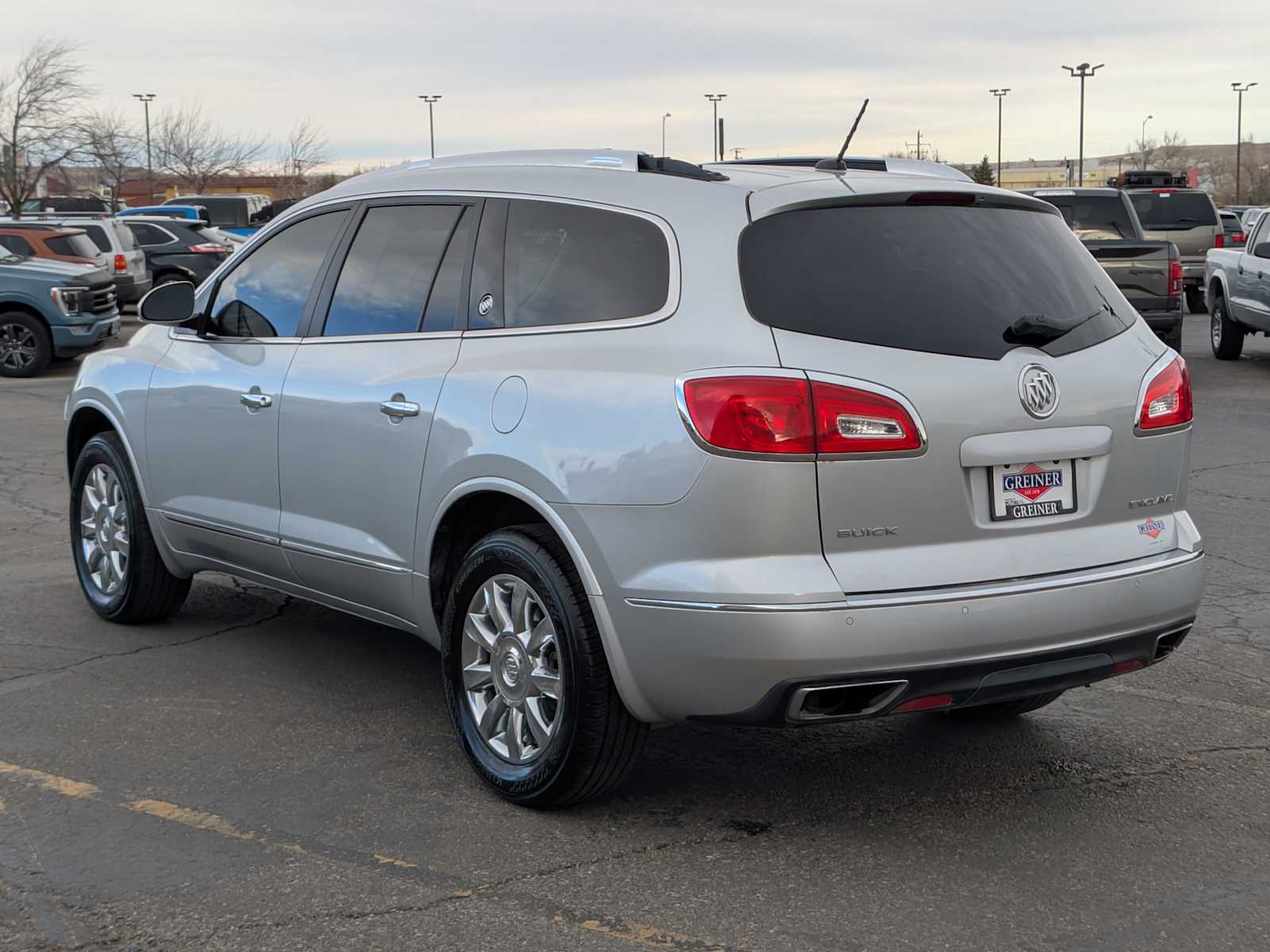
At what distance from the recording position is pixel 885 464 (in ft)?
12.1

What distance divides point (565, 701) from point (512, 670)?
31 centimetres

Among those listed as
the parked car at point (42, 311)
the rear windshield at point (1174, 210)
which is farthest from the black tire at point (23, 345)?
the rear windshield at point (1174, 210)

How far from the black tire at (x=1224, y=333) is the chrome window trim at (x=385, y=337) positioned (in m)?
15.3

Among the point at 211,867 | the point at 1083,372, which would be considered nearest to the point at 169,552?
the point at 211,867

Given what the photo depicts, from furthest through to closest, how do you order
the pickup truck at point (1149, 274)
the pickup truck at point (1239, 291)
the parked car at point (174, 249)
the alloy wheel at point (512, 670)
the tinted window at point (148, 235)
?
the tinted window at point (148, 235) → the parked car at point (174, 249) → the pickup truck at point (1239, 291) → the pickup truck at point (1149, 274) → the alloy wheel at point (512, 670)

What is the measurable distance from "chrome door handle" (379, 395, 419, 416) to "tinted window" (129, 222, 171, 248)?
2336cm

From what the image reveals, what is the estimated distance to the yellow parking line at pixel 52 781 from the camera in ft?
14.5

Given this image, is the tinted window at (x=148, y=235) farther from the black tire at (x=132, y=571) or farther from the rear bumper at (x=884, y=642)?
the rear bumper at (x=884, y=642)

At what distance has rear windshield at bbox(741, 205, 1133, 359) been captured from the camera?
3836 millimetres

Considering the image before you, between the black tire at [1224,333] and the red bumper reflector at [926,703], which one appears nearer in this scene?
the red bumper reflector at [926,703]

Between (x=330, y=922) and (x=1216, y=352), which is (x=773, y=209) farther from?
(x=1216, y=352)

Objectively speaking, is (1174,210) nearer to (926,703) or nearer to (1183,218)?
(1183,218)

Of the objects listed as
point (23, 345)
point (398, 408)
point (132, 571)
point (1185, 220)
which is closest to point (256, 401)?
point (398, 408)

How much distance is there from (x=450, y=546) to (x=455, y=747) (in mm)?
692
